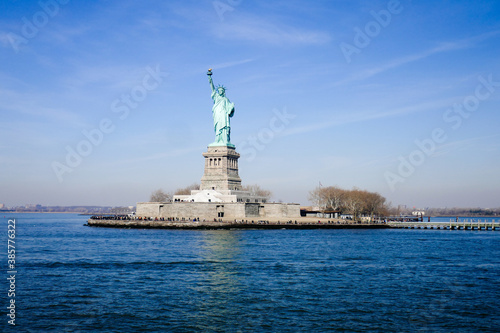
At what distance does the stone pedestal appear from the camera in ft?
243

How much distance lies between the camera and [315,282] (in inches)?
1030

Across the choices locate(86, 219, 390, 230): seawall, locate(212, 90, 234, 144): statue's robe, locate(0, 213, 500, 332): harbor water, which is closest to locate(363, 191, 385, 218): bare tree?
locate(86, 219, 390, 230): seawall

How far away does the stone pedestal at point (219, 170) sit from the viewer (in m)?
74.2

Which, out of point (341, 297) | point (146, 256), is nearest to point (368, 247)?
point (146, 256)

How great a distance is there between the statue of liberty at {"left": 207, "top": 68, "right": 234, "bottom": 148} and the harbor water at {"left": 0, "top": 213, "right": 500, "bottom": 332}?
38.4m

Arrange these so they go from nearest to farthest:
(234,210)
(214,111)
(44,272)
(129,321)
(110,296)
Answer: (129,321)
(110,296)
(44,272)
(234,210)
(214,111)

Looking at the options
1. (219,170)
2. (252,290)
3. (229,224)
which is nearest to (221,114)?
(219,170)

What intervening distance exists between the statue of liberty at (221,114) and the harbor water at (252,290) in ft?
126

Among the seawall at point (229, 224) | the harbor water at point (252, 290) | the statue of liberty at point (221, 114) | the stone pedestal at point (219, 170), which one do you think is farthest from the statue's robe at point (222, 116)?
the harbor water at point (252, 290)

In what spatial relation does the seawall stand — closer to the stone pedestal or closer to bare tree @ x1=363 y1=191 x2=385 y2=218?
the stone pedestal

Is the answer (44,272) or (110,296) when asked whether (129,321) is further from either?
(44,272)

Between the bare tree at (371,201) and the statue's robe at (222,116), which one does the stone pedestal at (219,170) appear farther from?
the bare tree at (371,201)

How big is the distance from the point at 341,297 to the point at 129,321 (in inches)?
366

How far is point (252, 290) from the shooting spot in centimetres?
2400
